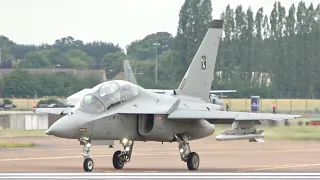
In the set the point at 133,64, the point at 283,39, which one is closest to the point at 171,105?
the point at 133,64

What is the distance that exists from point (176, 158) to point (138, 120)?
529 cm

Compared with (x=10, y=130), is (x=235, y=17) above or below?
above

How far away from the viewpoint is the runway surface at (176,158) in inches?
906

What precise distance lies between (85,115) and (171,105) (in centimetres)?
261

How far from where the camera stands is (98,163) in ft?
84.1

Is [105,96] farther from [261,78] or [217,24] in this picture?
[261,78]

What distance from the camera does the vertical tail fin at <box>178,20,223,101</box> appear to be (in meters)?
24.9

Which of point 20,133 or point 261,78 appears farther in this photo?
point 261,78

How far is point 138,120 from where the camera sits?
22672 millimetres

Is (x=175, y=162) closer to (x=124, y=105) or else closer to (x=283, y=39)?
(x=124, y=105)

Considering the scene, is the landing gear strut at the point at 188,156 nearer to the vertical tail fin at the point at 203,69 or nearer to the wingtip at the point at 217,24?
the vertical tail fin at the point at 203,69

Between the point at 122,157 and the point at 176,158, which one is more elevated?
the point at 122,157

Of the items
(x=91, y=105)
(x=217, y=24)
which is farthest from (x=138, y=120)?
(x=217, y=24)

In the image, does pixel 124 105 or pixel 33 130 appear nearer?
pixel 124 105
